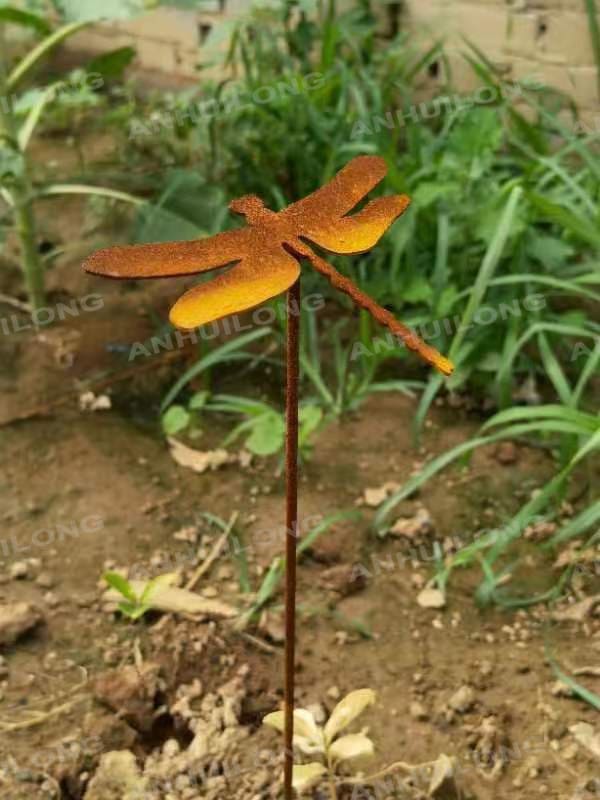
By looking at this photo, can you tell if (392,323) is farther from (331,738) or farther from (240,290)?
(331,738)

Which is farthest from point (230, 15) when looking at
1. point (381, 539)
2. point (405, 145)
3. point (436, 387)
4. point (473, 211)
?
point (381, 539)

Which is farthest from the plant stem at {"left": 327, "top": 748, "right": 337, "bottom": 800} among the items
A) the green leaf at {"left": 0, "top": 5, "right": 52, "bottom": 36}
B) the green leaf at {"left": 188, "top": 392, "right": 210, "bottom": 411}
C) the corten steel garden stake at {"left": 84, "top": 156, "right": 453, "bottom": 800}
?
the green leaf at {"left": 0, "top": 5, "right": 52, "bottom": 36}

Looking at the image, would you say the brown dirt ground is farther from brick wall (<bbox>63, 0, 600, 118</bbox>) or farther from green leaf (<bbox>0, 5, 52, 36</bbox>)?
brick wall (<bbox>63, 0, 600, 118</bbox>)

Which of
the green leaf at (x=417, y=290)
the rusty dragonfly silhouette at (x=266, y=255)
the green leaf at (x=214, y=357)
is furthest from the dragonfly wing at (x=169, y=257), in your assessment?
the green leaf at (x=417, y=290)

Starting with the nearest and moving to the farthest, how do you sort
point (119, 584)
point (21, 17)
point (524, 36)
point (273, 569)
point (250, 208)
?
point (250, 208) → point (119, 584) → point (273, 569) → point (21, 17) → point (524, 36)

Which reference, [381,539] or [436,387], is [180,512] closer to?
[381,539]

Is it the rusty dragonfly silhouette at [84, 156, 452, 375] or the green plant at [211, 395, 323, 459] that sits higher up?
the rusty dragonfly silhouette at [84, 156, 452, 375]

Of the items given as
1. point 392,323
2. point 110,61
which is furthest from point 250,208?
point 110,61
